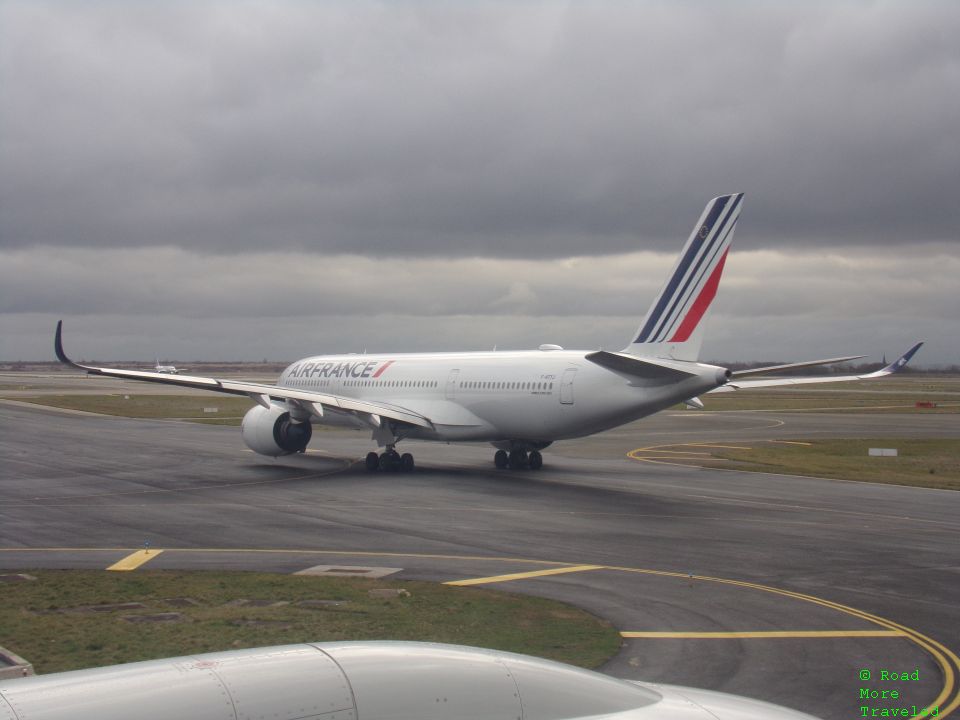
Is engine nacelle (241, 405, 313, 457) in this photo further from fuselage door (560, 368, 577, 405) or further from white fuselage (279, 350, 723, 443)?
fuselage door (560, 368, 577, 405)

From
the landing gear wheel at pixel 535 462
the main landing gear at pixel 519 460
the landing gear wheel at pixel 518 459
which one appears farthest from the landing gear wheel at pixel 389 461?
the landing gear wheel at pixel 535 462

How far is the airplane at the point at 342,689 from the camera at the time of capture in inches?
192

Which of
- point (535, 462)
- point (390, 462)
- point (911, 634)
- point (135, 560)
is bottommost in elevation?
point (135, 560)

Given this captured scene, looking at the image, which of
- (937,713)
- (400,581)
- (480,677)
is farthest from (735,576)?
(480,677)

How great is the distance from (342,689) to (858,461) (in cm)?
4114

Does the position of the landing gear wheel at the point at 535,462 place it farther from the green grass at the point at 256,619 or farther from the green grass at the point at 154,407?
the green grass at the point at 154,407

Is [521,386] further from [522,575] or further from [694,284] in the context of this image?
[522,575]

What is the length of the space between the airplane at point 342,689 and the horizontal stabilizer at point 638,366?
24157mm

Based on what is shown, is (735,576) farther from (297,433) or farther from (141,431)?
(141,431)

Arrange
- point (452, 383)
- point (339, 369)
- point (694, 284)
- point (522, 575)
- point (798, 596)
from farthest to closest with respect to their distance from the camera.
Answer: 1. point (339, 369)
2. point (452, 383)
3. point (694, 284)
4. point (522, 575)
5. point (798, 596)

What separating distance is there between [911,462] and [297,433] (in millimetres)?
26195

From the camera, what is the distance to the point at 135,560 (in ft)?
63.3

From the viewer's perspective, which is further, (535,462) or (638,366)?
(535,462)

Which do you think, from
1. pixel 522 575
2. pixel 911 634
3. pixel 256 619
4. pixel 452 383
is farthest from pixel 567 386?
pixel 256 619
